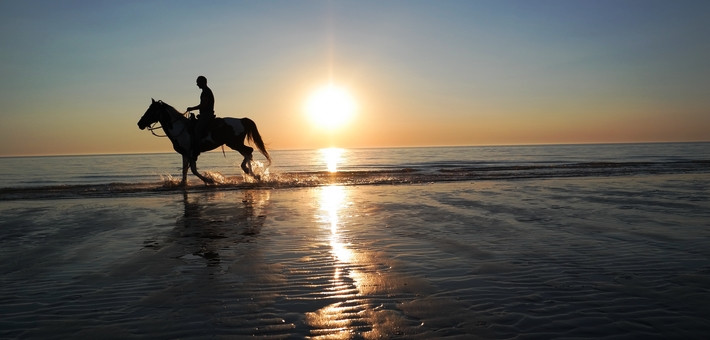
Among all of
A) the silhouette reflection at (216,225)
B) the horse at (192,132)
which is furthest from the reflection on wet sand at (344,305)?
the horse at (192,132)

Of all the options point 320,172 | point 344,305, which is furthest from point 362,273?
point 320,172

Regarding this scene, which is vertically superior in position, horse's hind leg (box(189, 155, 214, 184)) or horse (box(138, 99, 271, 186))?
horse (box(138, 99, 271, 186))

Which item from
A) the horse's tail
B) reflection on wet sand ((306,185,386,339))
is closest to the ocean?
reflection on wet sand ((306,185,386,339))

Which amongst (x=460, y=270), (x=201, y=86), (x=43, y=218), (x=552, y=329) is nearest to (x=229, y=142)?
(x=201, y=86)

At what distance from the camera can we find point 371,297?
3.64 m

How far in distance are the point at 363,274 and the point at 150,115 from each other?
13.7 meters

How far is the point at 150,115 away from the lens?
50.1 ft

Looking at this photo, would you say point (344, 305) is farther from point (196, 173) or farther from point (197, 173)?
point (197, 173)

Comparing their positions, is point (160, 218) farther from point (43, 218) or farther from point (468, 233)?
point (468, 233)

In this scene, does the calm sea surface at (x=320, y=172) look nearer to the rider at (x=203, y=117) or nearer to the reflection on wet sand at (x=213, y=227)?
the rider at (x=203, y=117)

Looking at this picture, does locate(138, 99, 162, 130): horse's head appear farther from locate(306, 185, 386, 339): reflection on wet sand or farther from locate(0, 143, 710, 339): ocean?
locate(306, 185, 386, 339): reflection on wet sand

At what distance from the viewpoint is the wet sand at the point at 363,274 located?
308 centimetres

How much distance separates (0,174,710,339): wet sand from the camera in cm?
308

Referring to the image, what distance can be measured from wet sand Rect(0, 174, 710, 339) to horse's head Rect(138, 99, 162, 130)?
6764 millimetres
